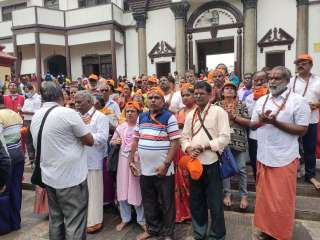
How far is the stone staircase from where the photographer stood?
3.95 m

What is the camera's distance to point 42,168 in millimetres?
2867

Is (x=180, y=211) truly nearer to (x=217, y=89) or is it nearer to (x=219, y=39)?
(x=217, y=89)

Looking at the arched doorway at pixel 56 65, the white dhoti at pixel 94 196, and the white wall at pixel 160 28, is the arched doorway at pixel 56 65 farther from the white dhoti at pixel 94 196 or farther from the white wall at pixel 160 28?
the white dhoti at pixel 94 196

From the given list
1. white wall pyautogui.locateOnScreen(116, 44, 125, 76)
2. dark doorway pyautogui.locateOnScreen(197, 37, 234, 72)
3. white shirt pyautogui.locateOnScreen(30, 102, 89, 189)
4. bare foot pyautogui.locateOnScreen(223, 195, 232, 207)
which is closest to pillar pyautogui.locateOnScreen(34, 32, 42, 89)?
white wall pyautogui.locateOnScreen(116, 44, 125, 76)

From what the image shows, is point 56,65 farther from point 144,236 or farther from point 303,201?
point 303,201

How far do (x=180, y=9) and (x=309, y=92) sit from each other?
10.4 metres

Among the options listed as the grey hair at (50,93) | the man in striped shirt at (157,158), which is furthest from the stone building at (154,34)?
the grey hair at (50,93)

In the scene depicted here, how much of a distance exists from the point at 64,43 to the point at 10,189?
1408 cm

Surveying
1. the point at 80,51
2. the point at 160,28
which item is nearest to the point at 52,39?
the point at 80,51

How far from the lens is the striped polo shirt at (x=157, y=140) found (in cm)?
337

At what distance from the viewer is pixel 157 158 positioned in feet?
11.1

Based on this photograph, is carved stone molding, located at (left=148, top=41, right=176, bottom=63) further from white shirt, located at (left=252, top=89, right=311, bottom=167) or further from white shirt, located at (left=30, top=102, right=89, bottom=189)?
white shirt, located at (left=30, top=102, right=89, bottom=189)

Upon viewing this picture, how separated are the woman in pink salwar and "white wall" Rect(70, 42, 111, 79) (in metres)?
13.6

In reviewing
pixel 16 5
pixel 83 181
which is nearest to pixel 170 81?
pixel 83 181
